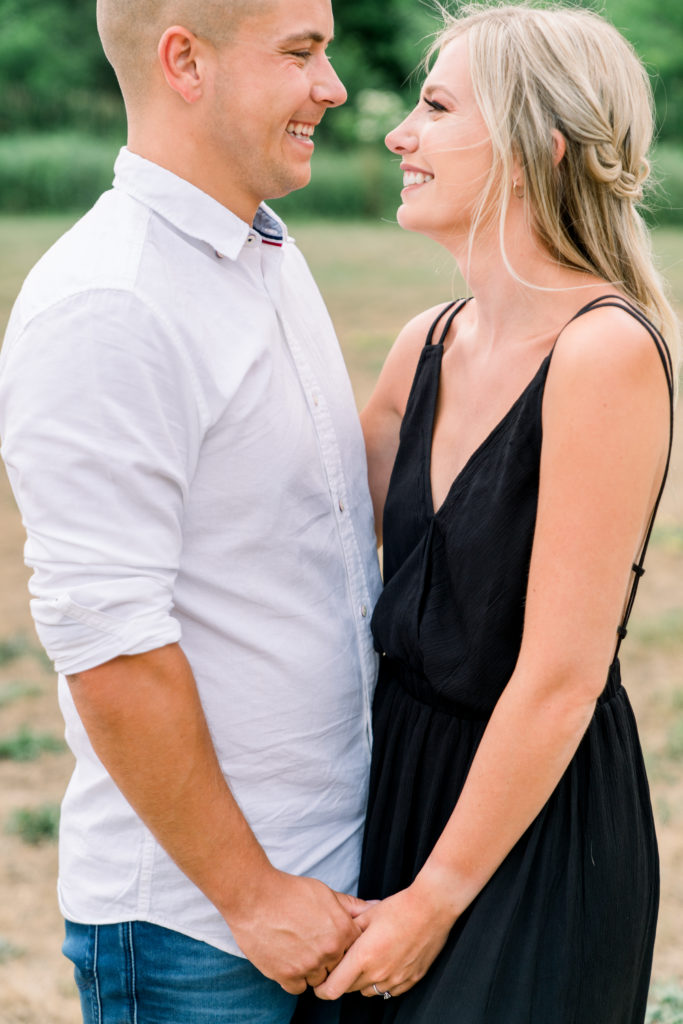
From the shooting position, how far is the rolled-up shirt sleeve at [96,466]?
4.84 feet

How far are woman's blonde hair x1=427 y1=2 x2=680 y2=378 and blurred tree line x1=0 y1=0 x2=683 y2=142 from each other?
25032 millimetres

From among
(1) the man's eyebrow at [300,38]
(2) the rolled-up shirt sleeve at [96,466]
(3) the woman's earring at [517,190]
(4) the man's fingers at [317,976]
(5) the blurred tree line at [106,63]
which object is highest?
(5) the blurred tree line at [106,63]

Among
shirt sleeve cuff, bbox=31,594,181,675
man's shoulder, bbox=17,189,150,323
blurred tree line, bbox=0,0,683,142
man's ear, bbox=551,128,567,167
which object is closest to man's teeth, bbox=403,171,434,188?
man's ear, bbox=551,128,567,167

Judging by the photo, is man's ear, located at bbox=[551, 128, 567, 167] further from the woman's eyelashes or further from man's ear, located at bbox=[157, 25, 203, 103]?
man's ear, located at bbox=[157, 25, 203, 103]

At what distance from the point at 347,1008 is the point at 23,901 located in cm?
190

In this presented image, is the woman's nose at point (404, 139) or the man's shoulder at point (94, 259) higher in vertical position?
the woman's nose at point (404, 139)

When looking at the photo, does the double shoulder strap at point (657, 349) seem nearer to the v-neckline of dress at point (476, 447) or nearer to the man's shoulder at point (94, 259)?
the v-neckline of dress at point (476, 447)

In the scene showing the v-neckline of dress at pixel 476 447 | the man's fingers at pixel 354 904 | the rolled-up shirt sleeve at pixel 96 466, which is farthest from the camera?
the man's fingers at pixel 354 904

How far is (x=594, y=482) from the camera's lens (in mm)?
1517

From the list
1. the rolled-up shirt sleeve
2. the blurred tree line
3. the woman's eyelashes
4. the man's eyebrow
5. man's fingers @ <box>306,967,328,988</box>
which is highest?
the blurred tree line

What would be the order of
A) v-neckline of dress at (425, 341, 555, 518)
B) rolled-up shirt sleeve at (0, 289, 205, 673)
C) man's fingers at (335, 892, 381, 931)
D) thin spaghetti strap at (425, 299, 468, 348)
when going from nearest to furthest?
rolled-up shirt sleeve at (0, 289, 205, 673) → v-neckline of dress at (425, 341, 555, 518) → man's fingers at (335, 892, 381, 931) → thin spaghetti strap at (425, 299, 468, 348)

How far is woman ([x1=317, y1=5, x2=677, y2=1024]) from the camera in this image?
1552 millimetres

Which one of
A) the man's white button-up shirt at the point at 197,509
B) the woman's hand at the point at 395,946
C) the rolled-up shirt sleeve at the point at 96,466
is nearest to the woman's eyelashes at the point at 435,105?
the man's white button-up shirt at the point at 197,509

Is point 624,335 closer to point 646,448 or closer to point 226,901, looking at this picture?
point 646,448
